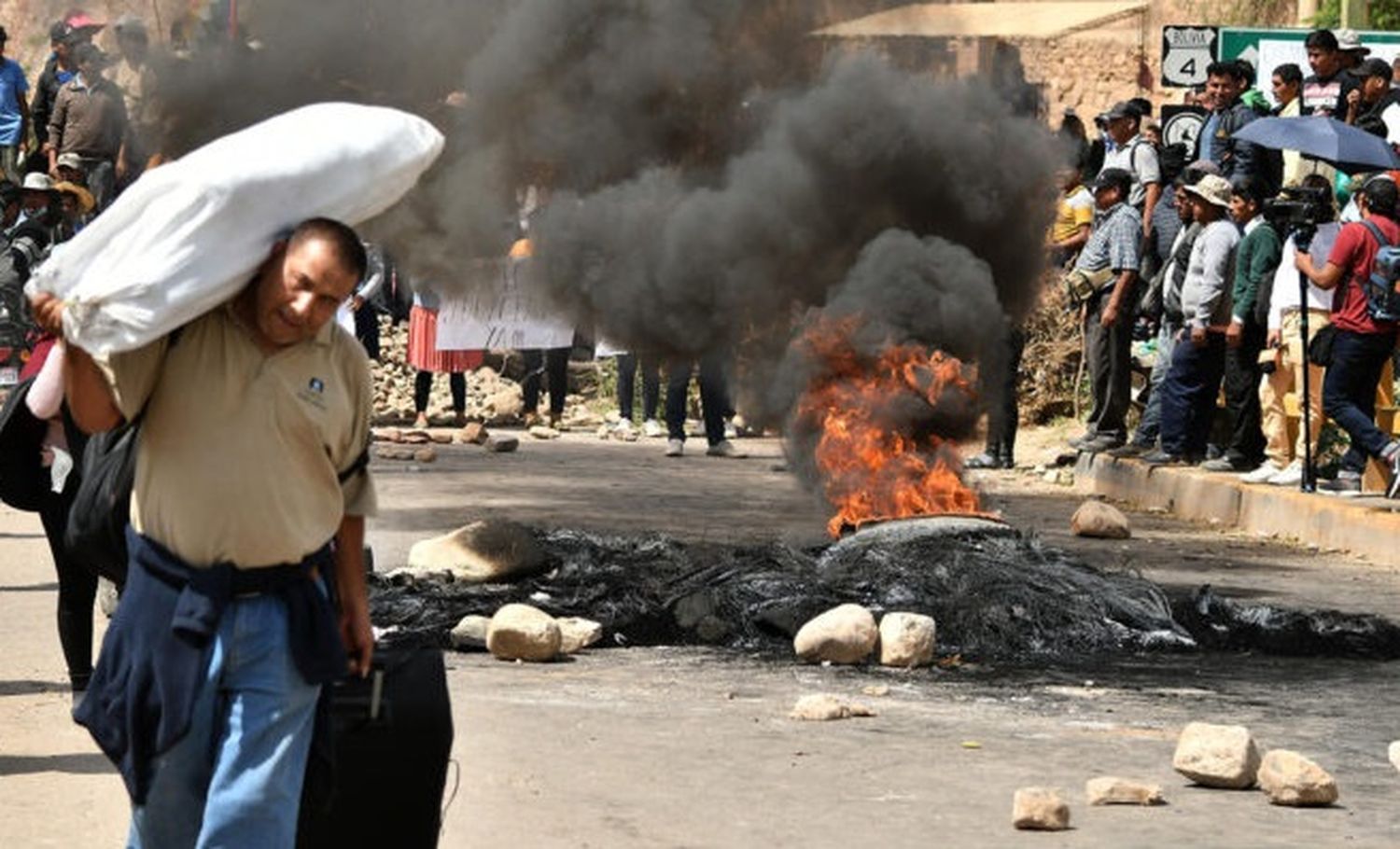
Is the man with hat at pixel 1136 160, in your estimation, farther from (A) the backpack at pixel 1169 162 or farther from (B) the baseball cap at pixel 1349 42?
(B) the baseball cap at pixel 1349 42

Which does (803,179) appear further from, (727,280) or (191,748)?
(191,748)

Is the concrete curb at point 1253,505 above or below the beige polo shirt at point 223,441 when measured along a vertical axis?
below

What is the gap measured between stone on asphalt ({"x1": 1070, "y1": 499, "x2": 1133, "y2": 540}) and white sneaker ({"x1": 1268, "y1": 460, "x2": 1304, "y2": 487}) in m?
1.40

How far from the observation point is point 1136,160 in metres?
17.9

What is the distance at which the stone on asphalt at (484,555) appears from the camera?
34.7 ft

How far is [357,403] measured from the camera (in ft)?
14.3

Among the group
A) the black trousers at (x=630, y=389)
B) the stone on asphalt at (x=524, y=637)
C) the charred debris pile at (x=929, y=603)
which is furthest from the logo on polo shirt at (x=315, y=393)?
the black trousers at (x=630, y=389)

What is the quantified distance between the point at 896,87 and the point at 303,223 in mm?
10099

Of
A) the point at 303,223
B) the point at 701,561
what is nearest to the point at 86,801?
the point at 303,223

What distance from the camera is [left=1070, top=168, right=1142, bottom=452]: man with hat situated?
55.9ft

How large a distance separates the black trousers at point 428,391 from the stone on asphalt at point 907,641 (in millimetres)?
12672

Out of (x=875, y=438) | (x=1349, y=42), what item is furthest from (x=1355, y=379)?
(x=1349, y=42)

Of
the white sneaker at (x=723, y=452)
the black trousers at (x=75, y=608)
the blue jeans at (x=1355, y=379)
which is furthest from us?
the white sneaker at (x=723, y=452)

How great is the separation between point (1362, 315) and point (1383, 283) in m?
0.30
